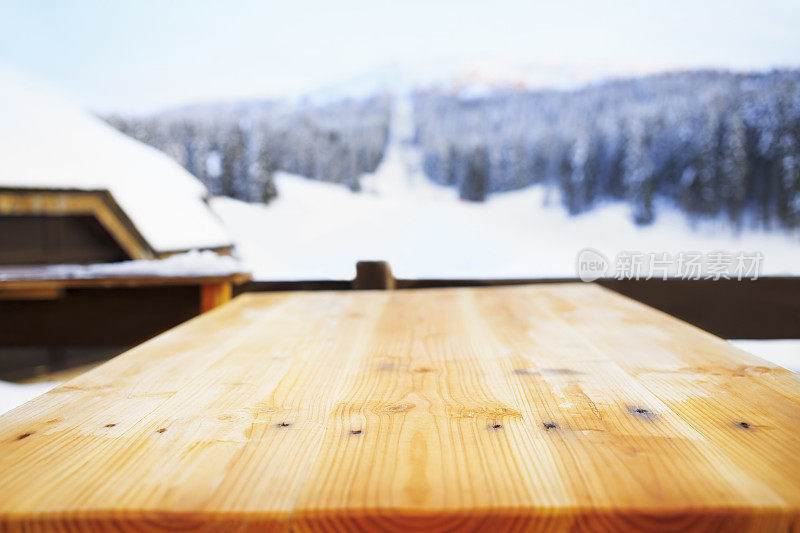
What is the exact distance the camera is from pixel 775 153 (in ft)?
20.0

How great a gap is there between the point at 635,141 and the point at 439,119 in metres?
2.27

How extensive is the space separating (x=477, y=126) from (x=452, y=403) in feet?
20.0

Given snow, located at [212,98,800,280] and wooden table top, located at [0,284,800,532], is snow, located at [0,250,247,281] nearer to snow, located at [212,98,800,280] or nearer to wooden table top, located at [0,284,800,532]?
wooden table top, located at [0,284,800,532]

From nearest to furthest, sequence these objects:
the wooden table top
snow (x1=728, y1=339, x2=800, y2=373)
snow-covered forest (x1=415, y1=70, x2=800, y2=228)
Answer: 1. the wooden table top
2. snow (x1=728, y1=339, x2=800, y2=373)
3. snow-covered forest (x1=415, y1=70, x2=800, y2=228)

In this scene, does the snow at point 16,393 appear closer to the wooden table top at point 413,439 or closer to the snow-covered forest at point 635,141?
the wooden table top at point 413,439

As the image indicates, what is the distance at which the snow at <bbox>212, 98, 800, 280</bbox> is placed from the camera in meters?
6.02

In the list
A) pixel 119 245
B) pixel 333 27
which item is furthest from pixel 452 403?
pixel 333 27

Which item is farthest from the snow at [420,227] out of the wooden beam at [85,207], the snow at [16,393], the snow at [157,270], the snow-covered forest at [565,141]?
the snow at [157,270]

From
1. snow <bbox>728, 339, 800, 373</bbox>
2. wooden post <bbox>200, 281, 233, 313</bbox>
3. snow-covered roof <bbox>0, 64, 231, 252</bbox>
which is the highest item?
snow-covered roof <bbox>0, 64, 231, 252</bbox>

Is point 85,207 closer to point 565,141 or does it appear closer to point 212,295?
point 212,295

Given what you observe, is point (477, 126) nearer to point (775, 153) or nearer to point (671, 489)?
point (775, 153)

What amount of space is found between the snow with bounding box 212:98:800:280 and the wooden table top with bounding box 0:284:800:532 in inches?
206

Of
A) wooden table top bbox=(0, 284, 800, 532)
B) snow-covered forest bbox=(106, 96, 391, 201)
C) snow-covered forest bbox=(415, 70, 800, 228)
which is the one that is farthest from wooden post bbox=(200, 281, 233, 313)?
snow-covered forest bbox=(415, 70, 800, 228)

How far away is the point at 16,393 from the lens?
3.08 m
